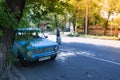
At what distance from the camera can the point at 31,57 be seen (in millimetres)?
7492

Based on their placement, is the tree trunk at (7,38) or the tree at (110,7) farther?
the tree at (110,7)

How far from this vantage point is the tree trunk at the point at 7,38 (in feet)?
8.54

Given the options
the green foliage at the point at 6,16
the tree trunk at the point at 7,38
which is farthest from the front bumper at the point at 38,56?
the green foliage at the point at 6,16

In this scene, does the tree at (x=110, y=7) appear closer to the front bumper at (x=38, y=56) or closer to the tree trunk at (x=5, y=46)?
the front bumper at (x=38, y=56)

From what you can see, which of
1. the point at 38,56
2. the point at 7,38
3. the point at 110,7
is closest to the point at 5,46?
the point at 7,38

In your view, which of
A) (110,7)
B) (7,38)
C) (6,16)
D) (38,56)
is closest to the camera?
(6,16)

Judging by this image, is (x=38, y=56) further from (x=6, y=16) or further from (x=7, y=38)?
(x=6, y=16)

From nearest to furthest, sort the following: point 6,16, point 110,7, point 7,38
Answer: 1. point 6,16
2. point 7,38
3. point 110,7

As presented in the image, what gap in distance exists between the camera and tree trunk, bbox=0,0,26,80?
260 centimetres

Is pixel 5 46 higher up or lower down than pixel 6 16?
lower down

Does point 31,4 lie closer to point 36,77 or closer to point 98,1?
point 36,77

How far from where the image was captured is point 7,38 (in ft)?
8.97

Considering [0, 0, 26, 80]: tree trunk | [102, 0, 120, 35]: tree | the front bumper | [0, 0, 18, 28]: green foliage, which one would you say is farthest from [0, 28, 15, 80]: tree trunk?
[102, 0, 120, 35]: tree

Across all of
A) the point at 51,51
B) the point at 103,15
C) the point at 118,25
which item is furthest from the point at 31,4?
the point at 103,15
